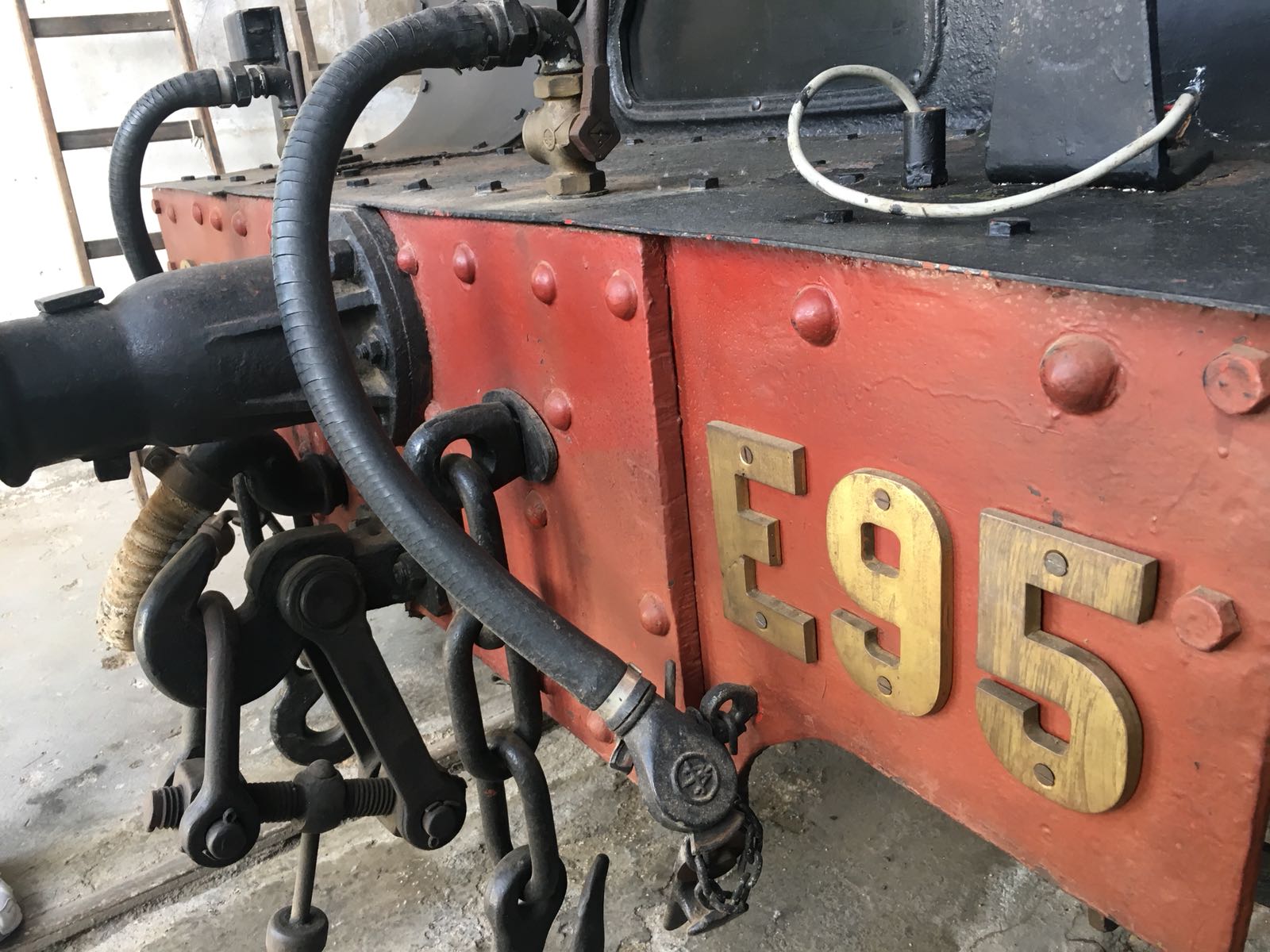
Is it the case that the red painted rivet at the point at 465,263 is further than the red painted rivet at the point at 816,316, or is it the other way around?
the red painted rivet at the point at 465,263

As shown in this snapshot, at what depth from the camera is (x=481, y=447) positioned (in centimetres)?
109

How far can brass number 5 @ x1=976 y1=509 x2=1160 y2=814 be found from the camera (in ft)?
1.95

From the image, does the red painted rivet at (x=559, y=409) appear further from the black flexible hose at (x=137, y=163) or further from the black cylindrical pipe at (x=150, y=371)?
the black flexible hose at (x=137, y=163)

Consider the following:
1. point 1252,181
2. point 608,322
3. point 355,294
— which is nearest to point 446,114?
point 355,294

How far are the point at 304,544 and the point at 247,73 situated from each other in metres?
1.23

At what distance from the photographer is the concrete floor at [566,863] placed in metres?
1.48

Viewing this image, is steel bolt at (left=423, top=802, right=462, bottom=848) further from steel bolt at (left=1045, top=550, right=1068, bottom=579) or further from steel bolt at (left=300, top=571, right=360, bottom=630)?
steel bolt at (left=1045, top=550, right=1068, bottom=579)

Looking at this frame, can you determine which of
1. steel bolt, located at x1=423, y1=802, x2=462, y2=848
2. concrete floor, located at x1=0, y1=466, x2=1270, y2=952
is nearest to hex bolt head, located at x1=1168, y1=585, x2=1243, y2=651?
steel bolt, located at x1=423, y1=802, x2=462, y2=848

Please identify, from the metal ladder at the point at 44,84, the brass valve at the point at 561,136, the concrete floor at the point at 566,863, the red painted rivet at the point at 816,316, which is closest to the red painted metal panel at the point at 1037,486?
the red painted rivet at the point at 816,316

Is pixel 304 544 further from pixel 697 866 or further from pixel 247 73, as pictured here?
pixel 247 73

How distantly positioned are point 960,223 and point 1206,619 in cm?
33

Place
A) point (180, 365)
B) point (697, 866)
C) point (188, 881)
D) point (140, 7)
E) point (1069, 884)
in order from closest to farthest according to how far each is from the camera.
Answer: point (1069, 884) < point (697, 866) < point (180, 365) < point (188, 881) < point (140, 7)

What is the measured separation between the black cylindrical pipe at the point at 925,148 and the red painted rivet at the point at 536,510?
54cm

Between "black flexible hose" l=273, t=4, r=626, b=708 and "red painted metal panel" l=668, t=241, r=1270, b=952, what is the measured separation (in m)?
0.23
